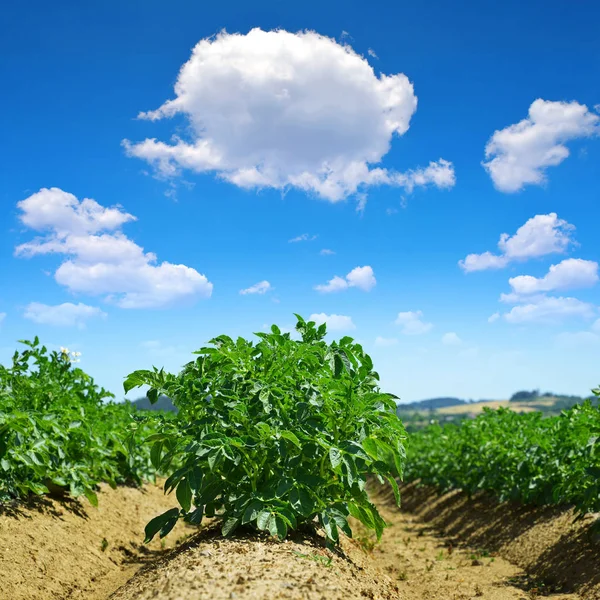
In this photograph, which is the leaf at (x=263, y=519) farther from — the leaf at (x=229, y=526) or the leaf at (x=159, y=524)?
the leaf at (x=159, y=524)

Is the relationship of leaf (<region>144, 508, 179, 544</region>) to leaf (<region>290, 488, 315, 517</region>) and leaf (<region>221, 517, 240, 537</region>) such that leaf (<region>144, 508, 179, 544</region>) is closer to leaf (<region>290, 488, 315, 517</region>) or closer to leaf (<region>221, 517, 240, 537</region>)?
leaf (<region>221, 517, 240, 537</region>)

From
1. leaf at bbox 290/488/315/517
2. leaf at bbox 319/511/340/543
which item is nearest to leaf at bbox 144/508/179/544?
leaf at bbox 290/488/315/517

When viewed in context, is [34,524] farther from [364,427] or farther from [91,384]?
[364,427]

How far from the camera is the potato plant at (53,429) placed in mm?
6016

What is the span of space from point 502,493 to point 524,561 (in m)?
2.05

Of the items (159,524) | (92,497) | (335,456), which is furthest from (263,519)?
(92,497)

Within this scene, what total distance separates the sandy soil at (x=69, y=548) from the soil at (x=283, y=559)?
0.01 m

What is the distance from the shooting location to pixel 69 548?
659 cm

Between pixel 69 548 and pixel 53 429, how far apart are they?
4.35 ft

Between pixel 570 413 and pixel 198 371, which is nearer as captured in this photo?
pixel 198 371

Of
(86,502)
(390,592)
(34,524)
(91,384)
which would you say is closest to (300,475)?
(390,592)

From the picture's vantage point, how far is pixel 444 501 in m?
13.6

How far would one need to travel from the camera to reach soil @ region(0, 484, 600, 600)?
4098 millimetres

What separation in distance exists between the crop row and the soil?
387mm
